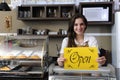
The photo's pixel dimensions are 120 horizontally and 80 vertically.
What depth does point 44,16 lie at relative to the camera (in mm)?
3943

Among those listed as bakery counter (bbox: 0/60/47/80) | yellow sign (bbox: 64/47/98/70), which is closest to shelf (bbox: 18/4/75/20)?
bakery counter (bbox: 0/60/47/80)

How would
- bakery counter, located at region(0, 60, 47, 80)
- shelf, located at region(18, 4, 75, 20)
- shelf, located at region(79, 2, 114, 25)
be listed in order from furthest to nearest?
shelf, located at region(18, 4, 75, 20) → shelf, located at region(79, 2, 114, 25) → bakery counter, located at region(0, 60, 47, 80)

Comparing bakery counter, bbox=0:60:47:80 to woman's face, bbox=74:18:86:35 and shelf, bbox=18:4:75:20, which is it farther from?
shelf, bbox=18:4:75:20

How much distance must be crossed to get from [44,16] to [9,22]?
29.2 inches

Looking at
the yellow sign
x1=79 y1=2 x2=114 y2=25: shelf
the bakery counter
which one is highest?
x1=79 y1=2 x2=114 y2=25: shelf

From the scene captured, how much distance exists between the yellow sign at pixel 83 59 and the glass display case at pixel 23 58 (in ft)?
1.25

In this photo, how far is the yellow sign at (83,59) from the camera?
5.30 feet

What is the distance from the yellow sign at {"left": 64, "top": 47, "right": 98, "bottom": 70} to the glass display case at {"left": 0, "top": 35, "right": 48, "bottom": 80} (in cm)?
38

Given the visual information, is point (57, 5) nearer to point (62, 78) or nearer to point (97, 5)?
point (97, 5)

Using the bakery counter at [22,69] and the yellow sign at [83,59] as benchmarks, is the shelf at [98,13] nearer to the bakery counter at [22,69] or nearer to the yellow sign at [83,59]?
the bakery counter at [22,69]

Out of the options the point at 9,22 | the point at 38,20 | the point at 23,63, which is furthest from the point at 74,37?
the point at 9,22

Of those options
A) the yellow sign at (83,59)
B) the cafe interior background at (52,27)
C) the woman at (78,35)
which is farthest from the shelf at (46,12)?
the yellow sign at (83,59)

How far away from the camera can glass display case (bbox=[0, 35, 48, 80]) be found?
192 cm

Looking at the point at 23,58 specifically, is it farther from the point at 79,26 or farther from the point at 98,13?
the point at 98,13
